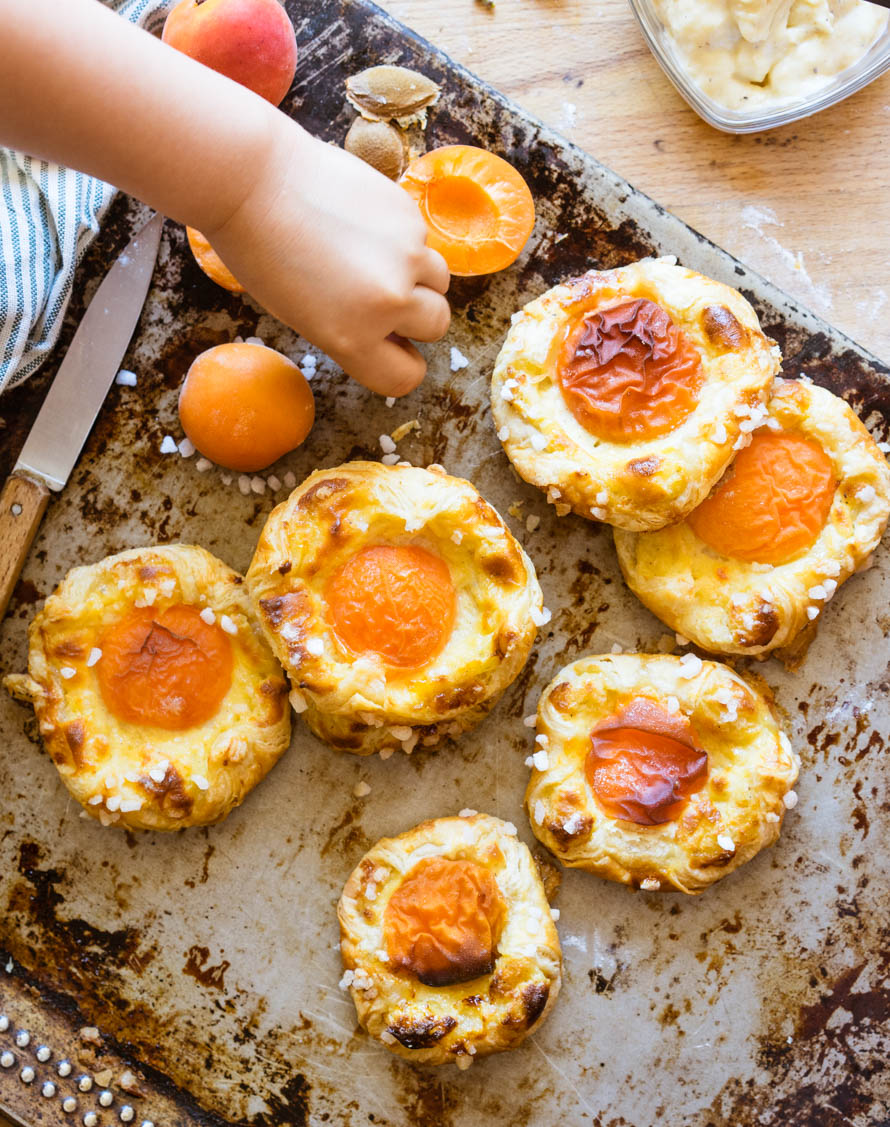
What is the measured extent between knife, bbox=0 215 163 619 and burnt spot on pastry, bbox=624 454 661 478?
2.09m

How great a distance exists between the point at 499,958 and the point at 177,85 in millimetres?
3246

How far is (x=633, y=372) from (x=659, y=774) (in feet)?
5.09

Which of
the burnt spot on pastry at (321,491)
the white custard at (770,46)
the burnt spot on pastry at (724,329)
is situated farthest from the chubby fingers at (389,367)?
the white custard at (770,46)

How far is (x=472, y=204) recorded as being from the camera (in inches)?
159

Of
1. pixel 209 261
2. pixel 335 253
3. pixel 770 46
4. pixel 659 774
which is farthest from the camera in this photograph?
pixel 770 46

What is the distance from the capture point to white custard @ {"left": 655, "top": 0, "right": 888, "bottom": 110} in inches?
168

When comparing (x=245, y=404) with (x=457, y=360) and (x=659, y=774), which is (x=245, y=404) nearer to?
(x=457, y=360)

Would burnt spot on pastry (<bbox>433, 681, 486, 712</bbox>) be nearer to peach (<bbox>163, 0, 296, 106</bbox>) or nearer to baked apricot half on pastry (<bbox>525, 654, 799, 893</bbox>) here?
baked apricot half on pastry (<bbox>525, 654, 799, 893</bbox>)

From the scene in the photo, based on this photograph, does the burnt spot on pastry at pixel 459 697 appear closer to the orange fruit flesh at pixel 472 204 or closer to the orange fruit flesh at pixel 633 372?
the orange fruit flesh at pixel 633 372

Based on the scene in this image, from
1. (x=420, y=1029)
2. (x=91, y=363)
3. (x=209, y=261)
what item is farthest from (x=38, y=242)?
(x=420, y=1029)

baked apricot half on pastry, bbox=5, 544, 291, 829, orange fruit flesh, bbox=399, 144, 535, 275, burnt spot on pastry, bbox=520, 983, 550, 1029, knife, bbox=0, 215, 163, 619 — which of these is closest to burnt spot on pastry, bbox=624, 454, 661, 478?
orange fruit flesh, bbox=399, 144, 535, 275

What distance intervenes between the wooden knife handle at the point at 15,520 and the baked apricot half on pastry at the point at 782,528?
2.48m

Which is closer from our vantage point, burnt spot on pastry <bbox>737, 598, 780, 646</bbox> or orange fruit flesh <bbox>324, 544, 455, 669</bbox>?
orange fruit flesh <bbox>324, 544, 455, 669</bbox>

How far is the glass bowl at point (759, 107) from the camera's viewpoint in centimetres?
425
